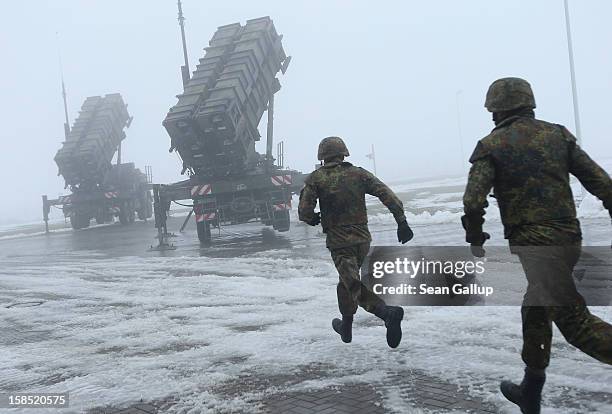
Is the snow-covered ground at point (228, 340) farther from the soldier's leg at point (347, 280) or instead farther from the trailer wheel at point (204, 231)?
the trailer wheel at point (204, 231)

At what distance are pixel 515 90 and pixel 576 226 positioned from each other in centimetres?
84

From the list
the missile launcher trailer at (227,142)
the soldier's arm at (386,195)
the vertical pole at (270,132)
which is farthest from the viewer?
the vertical pole at (270,132)

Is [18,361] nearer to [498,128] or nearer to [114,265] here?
[498,128]

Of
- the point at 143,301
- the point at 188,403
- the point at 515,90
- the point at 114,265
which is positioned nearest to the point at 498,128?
the point at 515,90

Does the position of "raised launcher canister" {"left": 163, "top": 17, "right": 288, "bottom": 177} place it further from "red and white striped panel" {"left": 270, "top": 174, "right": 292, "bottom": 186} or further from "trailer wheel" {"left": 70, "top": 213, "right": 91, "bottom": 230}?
"trailer wheel" {"left": 70, "top": 213, "right": 91, "bottom": 230}

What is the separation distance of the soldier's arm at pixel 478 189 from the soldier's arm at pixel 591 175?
0.45m

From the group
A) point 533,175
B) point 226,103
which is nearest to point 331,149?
point 533,175

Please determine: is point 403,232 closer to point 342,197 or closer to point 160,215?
point 342,197

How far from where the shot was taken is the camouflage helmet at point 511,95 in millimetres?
3555

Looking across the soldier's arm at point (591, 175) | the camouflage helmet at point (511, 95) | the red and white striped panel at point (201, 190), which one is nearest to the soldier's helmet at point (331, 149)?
the camouflage helmet at point (511, 95)

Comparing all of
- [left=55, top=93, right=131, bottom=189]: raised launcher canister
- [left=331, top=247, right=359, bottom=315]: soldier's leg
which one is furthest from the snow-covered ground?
[left=55, top=93, right=131, bottom=189]: raised launcher canister

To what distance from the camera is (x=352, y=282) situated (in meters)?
5.08

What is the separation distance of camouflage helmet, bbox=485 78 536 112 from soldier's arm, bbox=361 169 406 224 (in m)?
1.57

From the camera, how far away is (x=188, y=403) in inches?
164
